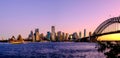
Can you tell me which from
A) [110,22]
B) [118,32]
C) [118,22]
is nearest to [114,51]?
[118,32]

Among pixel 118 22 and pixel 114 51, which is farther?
pixel 118 22

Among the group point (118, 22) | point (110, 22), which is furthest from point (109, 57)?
point (110, 22)

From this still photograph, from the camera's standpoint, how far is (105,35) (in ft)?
259

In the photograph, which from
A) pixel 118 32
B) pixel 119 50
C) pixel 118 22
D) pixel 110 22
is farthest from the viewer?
pixel 110 22

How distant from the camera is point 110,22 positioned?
9512cm

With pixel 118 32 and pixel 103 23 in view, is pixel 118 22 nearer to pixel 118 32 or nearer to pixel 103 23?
pixel 118 32

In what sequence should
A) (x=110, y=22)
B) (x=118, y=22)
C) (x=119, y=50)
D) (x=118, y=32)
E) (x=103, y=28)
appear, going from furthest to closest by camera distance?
(x=103, y=28) < (x=110, y=22) < (x=118, y=22) < (x=118, y=32) < (x=119, y=50)

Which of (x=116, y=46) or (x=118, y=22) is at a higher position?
(x=118, y=22)

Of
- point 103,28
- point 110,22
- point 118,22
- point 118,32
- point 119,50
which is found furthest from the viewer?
point 103,28

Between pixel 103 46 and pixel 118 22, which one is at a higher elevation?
pixel 118 22

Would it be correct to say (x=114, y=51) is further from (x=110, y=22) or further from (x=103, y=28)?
(x=103, y=28)

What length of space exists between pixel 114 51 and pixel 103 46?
1.48 meters

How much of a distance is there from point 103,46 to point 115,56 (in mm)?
1833

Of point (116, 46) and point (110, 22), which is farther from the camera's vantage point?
point (110, 22)
